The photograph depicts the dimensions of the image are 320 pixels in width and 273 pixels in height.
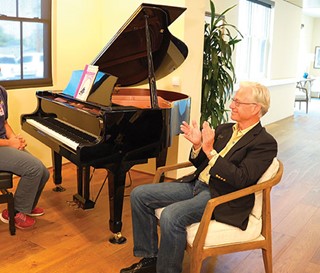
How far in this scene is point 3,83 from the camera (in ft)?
13.3

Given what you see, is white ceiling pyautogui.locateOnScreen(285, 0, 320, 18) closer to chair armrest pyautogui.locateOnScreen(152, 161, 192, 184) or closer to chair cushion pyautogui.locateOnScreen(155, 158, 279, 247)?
chair armrest pyautogui.locateOnScreen(152, 161, 192, 184)

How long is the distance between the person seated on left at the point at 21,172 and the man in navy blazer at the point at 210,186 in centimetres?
92

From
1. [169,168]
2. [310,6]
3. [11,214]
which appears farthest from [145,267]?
[310,6]

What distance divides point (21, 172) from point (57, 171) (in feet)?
2.82

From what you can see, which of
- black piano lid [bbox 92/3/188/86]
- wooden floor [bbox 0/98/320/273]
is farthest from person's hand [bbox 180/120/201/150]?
black piano lid [bbox 92/3/188/86]

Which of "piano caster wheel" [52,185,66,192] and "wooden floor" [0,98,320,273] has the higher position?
"piano caster wheel" [52,185,66,192]

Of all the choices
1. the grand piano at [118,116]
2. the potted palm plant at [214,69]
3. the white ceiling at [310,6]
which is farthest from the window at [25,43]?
the white ceiling at [310,6]

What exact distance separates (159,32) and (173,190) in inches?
54.1

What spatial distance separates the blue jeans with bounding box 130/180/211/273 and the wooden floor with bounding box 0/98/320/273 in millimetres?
358

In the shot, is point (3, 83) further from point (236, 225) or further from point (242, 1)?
point (242, 1)

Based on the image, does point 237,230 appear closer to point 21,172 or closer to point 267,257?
point 267,257

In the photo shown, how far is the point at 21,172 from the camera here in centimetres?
294

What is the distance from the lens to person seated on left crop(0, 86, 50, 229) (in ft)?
9.58

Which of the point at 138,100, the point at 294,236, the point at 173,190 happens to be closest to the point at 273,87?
the point at 138,100
